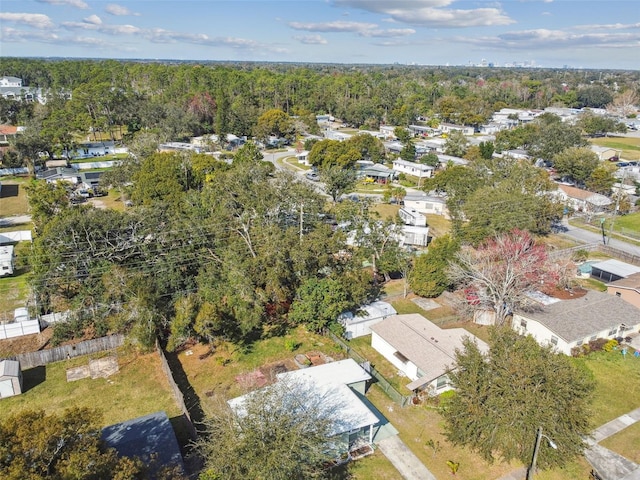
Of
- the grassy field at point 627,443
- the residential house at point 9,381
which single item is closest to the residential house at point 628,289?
the grassy field at point 627,443

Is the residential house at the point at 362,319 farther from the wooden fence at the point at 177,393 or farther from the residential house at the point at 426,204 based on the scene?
the residential house at the point at 426,204

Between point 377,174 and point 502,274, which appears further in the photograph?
point 377,174

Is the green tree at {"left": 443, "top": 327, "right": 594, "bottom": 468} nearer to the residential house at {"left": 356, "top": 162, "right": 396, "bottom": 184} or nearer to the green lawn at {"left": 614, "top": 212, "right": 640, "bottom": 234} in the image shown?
the green lawn at {"left": 614, "top": 212, "right": 640, "bottom": 234}

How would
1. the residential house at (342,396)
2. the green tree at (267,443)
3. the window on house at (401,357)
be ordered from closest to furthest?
1. the green tree at (267,443)
2. the residential house at (342,396)
3. the window on house at (401,357)

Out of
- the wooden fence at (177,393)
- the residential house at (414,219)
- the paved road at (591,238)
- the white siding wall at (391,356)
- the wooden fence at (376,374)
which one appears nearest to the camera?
the wooden fence at (177,393)

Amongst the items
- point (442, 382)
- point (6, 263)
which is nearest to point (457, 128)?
point (442, 382)

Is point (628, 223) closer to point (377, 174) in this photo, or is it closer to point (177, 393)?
point (377, 174)

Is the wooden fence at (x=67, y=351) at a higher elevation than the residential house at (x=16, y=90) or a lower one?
lower
